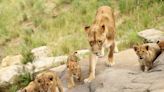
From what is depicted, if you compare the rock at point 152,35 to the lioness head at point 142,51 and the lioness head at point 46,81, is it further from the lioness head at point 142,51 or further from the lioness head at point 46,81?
the lioness head at point 46,81

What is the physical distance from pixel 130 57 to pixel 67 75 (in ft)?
4.58

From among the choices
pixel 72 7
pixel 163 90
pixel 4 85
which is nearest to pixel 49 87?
pixel 163 90

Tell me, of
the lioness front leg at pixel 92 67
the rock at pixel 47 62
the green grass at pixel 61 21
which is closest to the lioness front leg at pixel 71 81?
the lioness front leg at pixel 92 67

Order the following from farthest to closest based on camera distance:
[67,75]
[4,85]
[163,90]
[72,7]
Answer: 1. [72,7]
2. [4,85]
3. [67,75]
4. [163,90]

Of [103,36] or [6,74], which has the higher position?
[103,36]

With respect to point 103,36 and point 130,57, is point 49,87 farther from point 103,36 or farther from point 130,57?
point 130,57

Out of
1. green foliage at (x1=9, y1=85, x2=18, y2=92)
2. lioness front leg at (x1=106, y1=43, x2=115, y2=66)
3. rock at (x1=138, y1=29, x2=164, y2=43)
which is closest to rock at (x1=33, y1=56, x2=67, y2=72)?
green foliage at (x1=9, y1=85, x2=18, y2=92)

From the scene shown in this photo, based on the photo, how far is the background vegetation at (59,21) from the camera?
1554 centimetres

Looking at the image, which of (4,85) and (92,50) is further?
(4,85)

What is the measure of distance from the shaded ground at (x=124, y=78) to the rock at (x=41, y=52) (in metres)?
3.89

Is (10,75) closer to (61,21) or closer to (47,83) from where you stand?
(47,83)

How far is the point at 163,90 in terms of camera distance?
28.1 ft

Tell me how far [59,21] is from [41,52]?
275cm

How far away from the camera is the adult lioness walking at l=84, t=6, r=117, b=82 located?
10000mm
